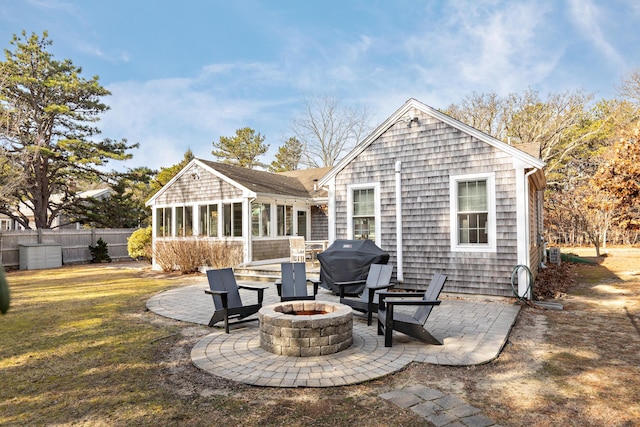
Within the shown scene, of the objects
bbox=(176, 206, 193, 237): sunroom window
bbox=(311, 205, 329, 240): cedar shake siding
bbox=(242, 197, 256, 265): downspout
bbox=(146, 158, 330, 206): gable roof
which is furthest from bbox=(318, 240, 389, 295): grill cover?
bbox=(176, 206, 193, 237): sunroom window

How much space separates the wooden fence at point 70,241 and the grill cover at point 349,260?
50.2 ft

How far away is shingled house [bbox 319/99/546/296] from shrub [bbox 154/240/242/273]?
5006mm

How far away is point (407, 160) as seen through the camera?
10.1 m

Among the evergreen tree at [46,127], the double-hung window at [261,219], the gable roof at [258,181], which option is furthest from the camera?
the evergreen tree at [46,127]

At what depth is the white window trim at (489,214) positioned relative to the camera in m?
8.95

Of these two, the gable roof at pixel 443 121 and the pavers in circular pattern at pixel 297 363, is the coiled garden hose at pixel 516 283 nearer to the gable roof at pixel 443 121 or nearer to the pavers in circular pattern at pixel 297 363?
the gable roof at pixel 443 121

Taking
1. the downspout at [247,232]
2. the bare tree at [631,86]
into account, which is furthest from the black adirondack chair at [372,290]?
the bare tree at [631,86]

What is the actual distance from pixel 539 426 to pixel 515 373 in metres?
1.23

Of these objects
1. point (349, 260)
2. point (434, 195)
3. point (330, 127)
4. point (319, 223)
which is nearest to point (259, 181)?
point (319, 223)

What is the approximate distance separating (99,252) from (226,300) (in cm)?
1748

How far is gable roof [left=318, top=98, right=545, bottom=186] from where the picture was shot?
8531 mm

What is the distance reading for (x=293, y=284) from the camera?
734cm

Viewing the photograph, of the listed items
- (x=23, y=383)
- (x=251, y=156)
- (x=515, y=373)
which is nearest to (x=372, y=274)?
(x=515, y=373)

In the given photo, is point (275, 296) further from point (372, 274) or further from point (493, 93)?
point (493, 93)
